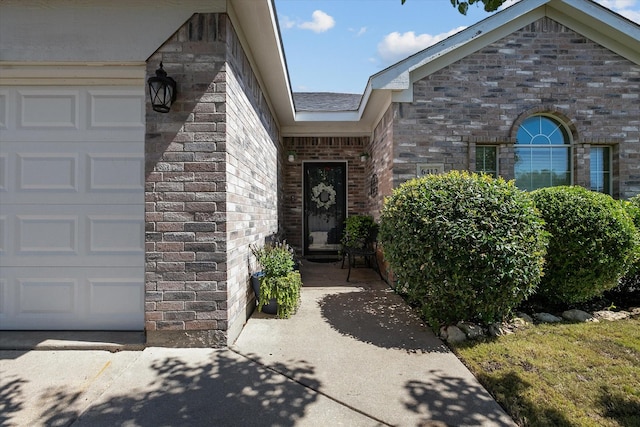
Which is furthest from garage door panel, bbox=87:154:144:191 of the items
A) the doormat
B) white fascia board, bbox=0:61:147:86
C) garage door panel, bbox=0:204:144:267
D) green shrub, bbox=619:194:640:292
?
green shrub, bbox=619:194:640:292

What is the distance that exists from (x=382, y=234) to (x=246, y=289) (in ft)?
5.77

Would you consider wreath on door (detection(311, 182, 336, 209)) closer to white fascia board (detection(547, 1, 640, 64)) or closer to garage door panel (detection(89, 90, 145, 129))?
garage door panel (detection(89, 90, 145, 129))

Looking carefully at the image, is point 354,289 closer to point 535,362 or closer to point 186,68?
point 535,362

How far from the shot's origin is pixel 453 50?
4832mm

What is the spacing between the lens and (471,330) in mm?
3068

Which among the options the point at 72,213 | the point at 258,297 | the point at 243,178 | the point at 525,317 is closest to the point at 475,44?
the point at 525,317

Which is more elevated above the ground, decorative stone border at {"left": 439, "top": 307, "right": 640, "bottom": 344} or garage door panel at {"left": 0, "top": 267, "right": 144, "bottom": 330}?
garage door panel at {"left": 0, "top": 267, "right": 144, "bottom": 330}

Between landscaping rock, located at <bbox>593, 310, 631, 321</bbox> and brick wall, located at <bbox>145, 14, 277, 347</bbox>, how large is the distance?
13.8 ft

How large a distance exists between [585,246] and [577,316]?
0.80 m

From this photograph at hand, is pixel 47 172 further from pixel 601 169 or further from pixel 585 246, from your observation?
pixel 601 169

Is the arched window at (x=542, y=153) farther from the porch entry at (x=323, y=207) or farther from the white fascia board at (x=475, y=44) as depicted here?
the porch entry at (x=323, y=207)

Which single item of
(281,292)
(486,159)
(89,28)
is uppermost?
(89,28)

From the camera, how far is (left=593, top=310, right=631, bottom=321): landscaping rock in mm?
3604

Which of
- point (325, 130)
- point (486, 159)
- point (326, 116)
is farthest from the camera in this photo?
point (325, 130)
